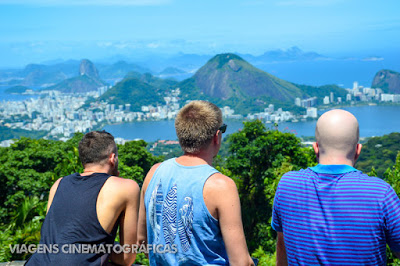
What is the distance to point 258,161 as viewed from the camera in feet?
41.7

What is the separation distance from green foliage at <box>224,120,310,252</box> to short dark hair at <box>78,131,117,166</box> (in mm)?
10000

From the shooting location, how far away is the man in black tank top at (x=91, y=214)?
5.99ft

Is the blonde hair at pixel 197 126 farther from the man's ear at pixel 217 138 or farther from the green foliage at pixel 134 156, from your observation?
the green foliage at pixel 134 156

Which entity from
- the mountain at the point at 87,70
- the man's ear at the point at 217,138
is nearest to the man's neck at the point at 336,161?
the man's ear at the point at 217,138

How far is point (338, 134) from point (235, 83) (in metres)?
130

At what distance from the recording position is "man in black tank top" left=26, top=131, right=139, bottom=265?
1826 mm

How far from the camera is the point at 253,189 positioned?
12828mm

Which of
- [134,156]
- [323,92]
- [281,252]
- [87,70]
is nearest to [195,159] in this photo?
[281,252]

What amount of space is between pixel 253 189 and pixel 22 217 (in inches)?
355

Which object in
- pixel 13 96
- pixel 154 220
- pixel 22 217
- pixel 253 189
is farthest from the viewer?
pixel 13 96

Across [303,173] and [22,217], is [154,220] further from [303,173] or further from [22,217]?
[22,217]

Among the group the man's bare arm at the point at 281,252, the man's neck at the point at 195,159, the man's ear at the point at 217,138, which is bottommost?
the man's bare arm at the point at 281,252

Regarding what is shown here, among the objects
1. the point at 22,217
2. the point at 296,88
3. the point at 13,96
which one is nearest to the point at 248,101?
the point at 296,88

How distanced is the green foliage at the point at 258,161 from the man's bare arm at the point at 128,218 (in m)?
9.91
